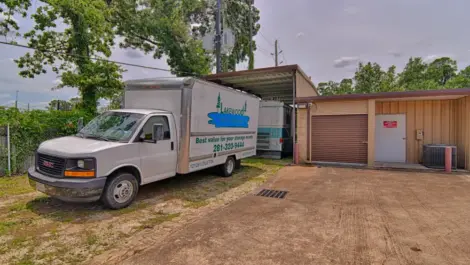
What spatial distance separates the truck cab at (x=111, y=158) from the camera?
12.9 ft

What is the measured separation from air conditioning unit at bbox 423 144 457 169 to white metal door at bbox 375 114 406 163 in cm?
93

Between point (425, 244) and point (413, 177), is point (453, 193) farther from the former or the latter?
point (425, 244)

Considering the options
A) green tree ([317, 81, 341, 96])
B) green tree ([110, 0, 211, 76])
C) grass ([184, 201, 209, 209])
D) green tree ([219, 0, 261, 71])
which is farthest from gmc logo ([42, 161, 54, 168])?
green tree ([317, 81, 341, 96])

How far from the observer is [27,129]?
7246mm

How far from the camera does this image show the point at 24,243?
10.5ft

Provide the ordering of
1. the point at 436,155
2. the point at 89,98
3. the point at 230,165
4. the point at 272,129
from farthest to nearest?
the point at 89,98, the point at 272,129, the point at 436,155, the point at 230,165

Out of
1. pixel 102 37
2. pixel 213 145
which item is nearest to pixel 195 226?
pixel 213 145

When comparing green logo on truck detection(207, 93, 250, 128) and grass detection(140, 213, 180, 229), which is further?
green logo on truck detection(207, 93, 250, 128)

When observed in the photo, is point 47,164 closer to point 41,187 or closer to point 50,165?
point 50,165

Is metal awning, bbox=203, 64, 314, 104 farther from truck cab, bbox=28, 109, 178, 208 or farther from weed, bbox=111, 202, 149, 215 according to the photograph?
weed, bbox=111, 202, 149, 215

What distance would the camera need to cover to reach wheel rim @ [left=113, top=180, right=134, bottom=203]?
4395 mm

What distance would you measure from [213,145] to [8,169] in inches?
247

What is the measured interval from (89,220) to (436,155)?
1137 centimetres

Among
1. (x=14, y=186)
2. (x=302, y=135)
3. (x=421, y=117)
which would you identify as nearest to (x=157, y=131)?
(x=14, y=186)
